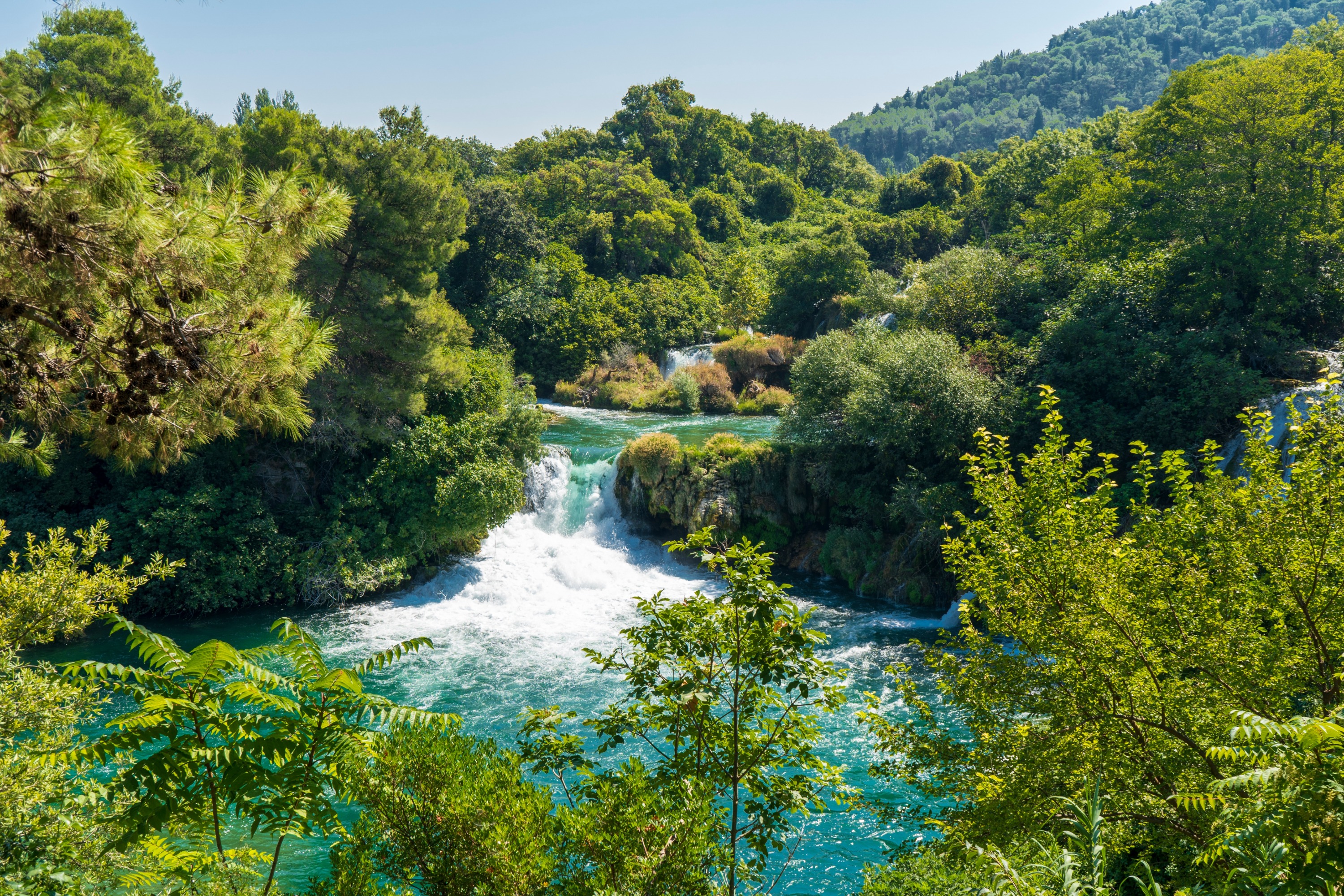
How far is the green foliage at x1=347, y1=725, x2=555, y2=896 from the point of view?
3.20m

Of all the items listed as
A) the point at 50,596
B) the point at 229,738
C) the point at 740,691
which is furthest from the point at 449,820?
the point at 50,596

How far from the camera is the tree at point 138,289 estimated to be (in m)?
4.20

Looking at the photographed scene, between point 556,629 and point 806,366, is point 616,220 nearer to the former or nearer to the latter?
point 806,366

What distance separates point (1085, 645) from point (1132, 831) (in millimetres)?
1917

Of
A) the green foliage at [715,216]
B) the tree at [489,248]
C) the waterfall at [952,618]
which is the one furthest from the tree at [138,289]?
the green foliage at [715,216]

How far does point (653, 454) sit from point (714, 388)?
37.2 feet

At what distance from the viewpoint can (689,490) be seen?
2000 cm

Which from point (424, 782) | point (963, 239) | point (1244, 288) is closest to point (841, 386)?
point (1244, 288)

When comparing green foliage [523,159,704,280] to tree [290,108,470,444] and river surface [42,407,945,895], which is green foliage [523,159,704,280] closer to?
river surface [42,407,945,895]

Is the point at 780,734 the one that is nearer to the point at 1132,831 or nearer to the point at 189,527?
the point at 1132,831

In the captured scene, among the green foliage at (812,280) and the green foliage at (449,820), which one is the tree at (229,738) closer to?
the green foliage at (449,820)

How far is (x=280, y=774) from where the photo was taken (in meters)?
3.26

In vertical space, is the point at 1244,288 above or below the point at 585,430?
above

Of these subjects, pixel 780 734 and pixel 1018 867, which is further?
pixel 1018 867
